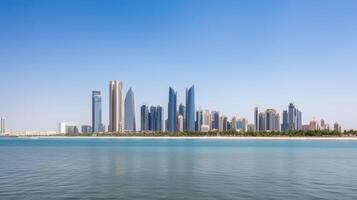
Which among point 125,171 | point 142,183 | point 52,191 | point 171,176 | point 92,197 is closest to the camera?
point 92,197

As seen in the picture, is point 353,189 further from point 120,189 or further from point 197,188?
point 120,189

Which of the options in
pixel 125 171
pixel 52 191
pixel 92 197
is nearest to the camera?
pixel 92 197

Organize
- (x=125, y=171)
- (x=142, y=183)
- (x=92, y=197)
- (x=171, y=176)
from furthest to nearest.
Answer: (x=125, y=171) → (x=171, y=176) → (x=142, y=183) → (x=92, y=197)

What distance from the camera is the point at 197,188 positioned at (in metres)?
41.9

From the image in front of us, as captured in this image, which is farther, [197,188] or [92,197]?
[197,188]

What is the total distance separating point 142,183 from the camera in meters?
45.2

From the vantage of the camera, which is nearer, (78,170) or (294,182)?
(294,182)

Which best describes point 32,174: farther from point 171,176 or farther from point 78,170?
point 171,176

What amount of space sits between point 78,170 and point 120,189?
68.2ft

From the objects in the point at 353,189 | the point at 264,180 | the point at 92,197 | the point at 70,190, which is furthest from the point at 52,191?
the point at 353,189

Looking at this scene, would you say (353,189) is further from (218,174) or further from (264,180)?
(218,174)

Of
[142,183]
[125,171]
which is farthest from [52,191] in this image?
[125,171]

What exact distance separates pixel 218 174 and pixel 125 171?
528 inches

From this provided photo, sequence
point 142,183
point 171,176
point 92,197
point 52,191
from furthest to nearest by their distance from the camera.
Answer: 1. point 171,176
2. point 142,183
3. point 52,191
4. point 92,197
